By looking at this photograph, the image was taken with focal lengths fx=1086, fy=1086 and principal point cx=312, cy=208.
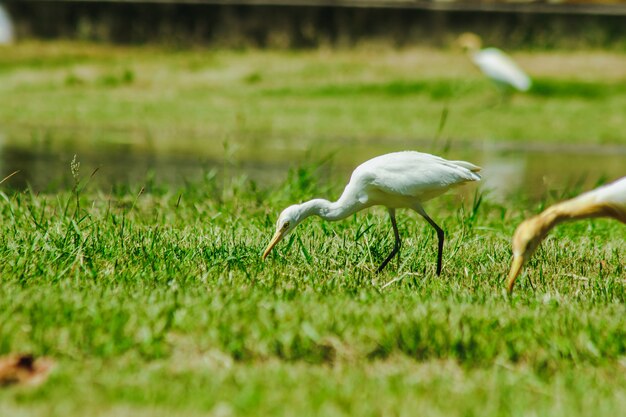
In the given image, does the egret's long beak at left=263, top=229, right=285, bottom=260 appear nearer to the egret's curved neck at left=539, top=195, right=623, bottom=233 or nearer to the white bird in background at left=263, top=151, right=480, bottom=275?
the white bird in background at left=263, top=151, right=480, bottom=275

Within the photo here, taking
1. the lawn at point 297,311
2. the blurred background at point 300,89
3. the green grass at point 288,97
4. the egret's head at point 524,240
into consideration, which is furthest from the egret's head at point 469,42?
the egret's head at point 524,240

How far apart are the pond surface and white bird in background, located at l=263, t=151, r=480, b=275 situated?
2472 millimetres

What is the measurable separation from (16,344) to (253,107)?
10.8 m

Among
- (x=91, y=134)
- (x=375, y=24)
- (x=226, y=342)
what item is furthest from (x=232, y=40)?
(x=226, y=342)

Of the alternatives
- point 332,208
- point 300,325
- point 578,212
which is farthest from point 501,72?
point 300,325

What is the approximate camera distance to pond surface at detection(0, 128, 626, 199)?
8539mm

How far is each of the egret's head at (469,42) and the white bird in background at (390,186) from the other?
11709 millimetres

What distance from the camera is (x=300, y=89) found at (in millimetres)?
15297

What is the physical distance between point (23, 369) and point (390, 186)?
2.14m

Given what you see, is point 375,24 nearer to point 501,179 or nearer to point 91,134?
point 91,134

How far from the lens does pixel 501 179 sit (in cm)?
941

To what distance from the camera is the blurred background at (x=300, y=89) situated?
10370 mm

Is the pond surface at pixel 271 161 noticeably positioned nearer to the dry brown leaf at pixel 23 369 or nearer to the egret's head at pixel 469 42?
the dry brown leaf at pixel 23 369

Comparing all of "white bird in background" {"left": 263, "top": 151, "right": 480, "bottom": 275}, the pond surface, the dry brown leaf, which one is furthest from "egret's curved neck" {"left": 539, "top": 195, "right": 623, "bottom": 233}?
the pond surface
